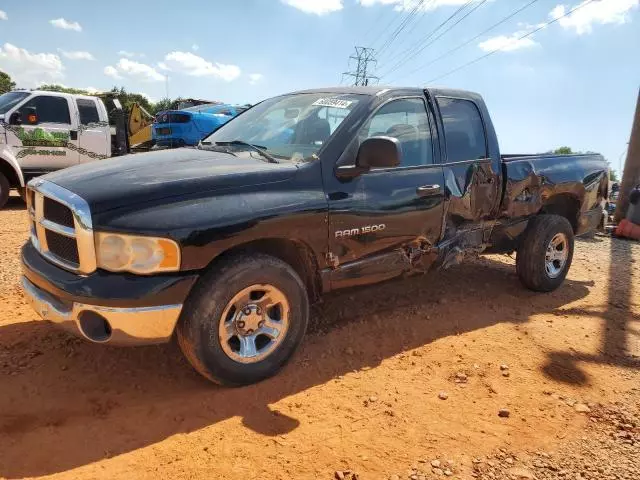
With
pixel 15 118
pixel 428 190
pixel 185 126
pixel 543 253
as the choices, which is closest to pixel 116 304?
pixel 428 190

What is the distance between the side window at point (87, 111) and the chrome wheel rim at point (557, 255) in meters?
8.80

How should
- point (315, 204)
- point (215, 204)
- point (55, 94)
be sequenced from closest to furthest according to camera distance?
point (215, 204)
point (315, 204)
point (55, 94)

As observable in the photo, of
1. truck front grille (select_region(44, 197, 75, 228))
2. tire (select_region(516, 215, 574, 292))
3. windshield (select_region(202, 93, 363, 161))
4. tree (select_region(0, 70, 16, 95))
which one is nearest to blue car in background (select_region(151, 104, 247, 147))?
windshield (select_region(202, 93, 363, 161))

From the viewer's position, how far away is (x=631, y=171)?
1057 cm

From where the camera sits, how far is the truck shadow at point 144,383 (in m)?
2.60

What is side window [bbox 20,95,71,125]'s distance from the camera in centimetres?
936

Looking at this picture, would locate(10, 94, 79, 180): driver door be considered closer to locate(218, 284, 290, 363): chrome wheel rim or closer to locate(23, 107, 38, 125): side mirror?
locate(23, 107, 38, 125): side mirror

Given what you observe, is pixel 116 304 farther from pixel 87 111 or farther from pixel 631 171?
pixel 631 171

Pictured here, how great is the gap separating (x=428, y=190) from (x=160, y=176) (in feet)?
6.69

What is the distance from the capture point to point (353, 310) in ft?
14.9

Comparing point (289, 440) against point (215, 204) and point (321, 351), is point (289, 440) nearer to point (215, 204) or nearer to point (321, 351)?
point (321, 351)

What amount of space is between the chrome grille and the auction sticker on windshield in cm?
195

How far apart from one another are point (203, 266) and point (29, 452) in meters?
1.24

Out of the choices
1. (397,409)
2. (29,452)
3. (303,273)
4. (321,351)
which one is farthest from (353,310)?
(29,452)
